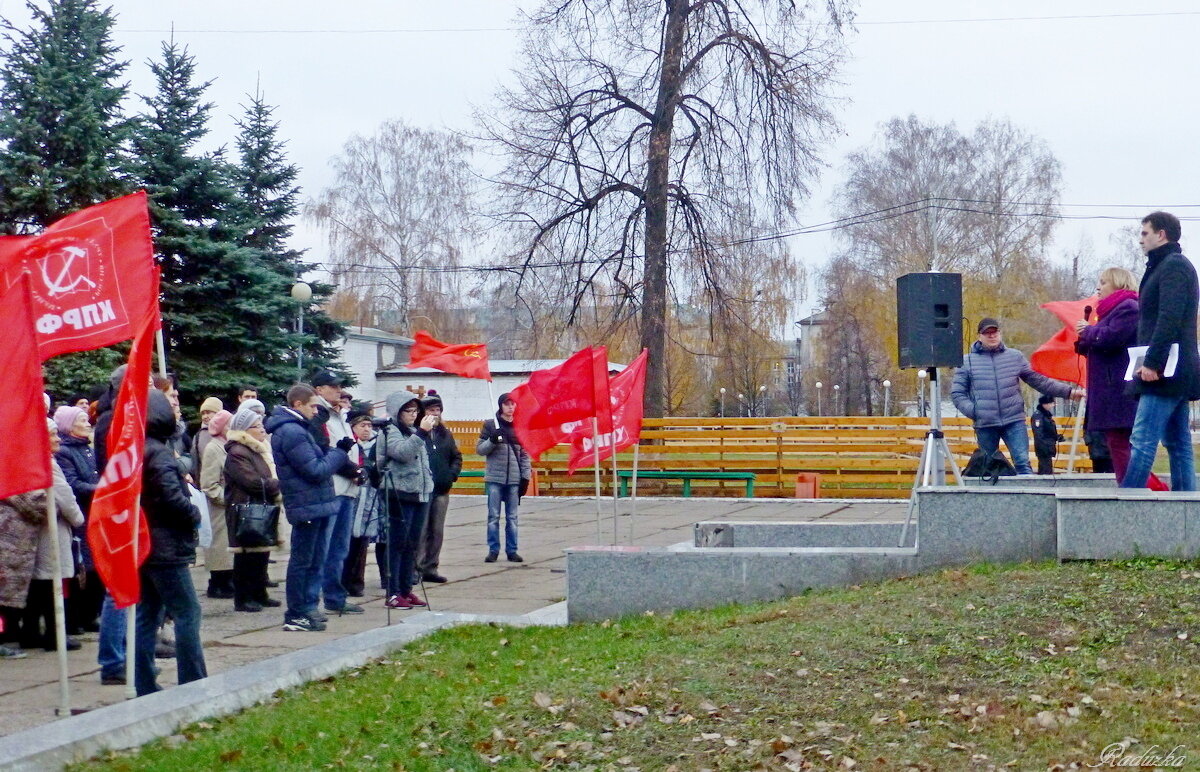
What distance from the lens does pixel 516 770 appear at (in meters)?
5.47

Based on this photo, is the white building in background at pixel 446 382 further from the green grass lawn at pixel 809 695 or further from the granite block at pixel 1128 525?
the green grass lawn at pixel 809 695

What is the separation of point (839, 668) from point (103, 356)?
18.5 metres

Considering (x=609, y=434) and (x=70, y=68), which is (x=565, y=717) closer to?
(x=609, y=434)

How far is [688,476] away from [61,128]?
42.6 ft

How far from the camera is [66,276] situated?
7.67 metres

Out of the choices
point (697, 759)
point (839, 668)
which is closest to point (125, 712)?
point (697, 759)

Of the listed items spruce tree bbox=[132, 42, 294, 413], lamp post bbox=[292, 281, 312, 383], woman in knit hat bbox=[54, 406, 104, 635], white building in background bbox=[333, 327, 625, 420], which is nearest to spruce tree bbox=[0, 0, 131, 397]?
spruce tree bbox=[132, 42, 294, 413]

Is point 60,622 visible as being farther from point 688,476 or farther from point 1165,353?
point 688,476

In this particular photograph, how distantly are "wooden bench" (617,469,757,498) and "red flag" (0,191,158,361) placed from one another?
54.1 ft

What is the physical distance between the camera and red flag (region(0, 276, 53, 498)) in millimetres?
6730

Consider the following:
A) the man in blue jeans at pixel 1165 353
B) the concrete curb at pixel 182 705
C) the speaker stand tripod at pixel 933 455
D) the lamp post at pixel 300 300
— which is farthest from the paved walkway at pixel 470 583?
the man in blue jeans at pixel 1165 353

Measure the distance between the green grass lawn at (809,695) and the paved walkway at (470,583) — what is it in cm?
152

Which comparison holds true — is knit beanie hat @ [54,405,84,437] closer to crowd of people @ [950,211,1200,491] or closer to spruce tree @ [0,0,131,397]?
crowd of people @ [950,211,1200,491]

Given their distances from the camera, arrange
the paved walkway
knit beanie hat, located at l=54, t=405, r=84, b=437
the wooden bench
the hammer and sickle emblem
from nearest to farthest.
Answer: the hammer and sickle emblem → the paved walkway → knit beanie hat, located at l=54, t=405, r=84, b=437 → the wooden bench
